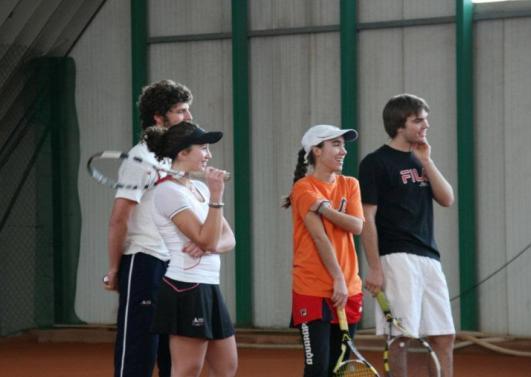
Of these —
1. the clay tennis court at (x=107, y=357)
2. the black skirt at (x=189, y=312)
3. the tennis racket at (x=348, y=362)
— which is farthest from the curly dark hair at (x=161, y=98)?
the clay tennis court at (x=107, y=357)

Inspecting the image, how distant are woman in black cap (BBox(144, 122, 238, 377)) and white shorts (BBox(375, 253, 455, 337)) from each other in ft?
3.06

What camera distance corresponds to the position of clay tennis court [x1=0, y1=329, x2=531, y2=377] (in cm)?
780

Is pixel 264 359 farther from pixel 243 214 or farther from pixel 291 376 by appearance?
pixel 243 214

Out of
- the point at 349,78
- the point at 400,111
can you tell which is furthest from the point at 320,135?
the point at 349,78

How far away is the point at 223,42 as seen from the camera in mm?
9805

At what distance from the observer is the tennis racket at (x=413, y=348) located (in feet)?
14.9

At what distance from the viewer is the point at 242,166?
9.59m

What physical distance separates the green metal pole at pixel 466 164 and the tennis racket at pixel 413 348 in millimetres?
3700

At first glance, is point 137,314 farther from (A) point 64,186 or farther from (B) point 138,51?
(A) point 64,186

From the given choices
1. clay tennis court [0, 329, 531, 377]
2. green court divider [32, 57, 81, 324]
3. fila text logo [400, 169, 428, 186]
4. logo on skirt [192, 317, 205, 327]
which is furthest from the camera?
green court divider [32, 57, 81, 324]

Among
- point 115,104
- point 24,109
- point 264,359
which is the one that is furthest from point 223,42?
point 264,359

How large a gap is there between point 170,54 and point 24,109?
1396mm

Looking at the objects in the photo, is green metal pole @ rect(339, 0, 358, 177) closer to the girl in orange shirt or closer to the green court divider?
the green court divider

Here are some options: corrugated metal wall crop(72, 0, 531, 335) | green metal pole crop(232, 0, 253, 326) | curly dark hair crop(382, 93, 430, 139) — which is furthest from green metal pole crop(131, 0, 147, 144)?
curly dark hair crop(382, 93, 430, 139)
